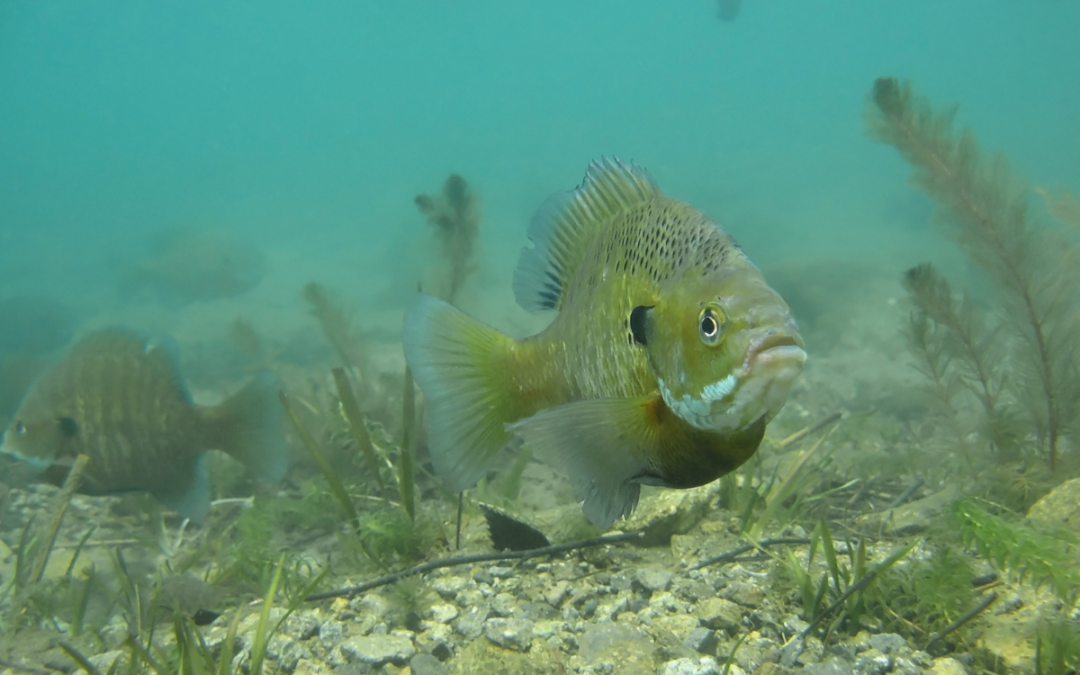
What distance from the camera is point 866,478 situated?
15.1ft

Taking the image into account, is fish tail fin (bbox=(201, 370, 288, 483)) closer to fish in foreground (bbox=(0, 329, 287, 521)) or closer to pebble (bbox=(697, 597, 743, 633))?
fish in foreground (bbox=(0, 329, 287, 521))

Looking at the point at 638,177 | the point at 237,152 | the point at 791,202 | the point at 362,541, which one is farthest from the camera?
the point at 237,152

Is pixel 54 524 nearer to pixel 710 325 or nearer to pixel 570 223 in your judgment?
pixel 570 223

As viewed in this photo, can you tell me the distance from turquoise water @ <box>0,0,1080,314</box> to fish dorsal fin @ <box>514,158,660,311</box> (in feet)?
200

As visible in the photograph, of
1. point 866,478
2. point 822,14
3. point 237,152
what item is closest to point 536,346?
point 866,478

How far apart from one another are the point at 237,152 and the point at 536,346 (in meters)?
174

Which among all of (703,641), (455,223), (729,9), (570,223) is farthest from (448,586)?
(729,9)

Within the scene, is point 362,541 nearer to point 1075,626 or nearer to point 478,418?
point 478,418

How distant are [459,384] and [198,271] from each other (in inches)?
1223

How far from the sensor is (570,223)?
1854 mm

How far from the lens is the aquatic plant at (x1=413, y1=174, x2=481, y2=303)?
8391 millimetres

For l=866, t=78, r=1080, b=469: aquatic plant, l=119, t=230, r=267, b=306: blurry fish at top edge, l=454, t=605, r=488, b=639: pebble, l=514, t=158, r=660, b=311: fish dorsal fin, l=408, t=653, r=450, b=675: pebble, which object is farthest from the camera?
l=119, t=230, r=267, b=306: blurry fish at top edge

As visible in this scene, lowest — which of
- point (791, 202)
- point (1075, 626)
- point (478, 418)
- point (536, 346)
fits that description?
point (1075, 626)

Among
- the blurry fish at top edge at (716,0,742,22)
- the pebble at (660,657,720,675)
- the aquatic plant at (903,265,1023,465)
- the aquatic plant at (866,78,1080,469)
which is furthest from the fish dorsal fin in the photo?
the blurry fish at top edge at (716,0,742,22)
